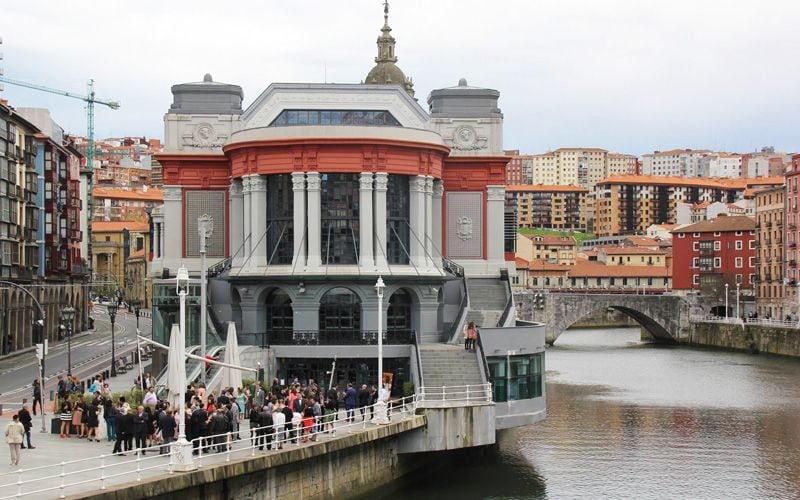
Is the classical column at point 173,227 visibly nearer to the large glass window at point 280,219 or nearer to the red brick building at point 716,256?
the large glass window at point 280,219

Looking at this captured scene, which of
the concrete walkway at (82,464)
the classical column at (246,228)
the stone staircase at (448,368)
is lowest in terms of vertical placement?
the concrete walkway at (82,464)

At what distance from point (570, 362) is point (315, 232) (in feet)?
166

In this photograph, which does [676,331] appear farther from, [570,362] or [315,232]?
[315,232]

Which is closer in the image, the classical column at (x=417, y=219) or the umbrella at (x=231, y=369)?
the umbrella at (x=231, y=369)

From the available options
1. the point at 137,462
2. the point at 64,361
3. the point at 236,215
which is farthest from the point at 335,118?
the point at 64,361

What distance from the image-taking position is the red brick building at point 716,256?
463 feet

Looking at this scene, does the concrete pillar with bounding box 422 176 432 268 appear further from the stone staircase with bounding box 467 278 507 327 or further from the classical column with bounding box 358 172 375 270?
the classical column with bounding box 358 172 375 270

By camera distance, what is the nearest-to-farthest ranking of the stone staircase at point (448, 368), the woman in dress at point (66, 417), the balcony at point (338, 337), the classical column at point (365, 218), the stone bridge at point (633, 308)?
the woman in dress at point (66, 417) < the stone staircase at point (448, 368) < the balcony at point (338, 337) < the classical column at point (365, 218) < the stone bridge at point (633, 308)

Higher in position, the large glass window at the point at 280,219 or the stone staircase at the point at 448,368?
the large glass window at the point at 280,219

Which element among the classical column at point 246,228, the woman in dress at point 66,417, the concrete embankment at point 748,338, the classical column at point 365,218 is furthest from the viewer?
the concrete embankment at point 748,338

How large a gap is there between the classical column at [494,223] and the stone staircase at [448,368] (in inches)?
467

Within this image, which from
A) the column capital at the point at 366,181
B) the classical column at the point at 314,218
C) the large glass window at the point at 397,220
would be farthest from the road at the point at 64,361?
the column capital at the point at 366,181

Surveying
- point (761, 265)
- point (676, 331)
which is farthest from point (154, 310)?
point (761, 265)

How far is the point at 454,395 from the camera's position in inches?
1715
